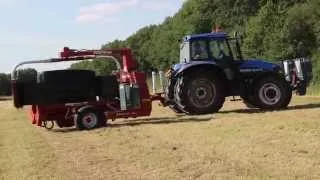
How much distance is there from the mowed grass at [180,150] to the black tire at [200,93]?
1.84 meters

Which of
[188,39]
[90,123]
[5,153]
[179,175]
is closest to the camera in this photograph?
[179,175]

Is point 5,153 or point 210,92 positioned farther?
point 210,92

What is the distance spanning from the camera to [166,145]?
13.7 metres

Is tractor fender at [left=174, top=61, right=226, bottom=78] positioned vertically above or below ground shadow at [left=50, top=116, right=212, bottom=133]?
above

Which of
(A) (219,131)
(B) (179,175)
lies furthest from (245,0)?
(B) (179,175)

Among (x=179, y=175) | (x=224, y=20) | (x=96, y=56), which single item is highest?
(x=224, y=20)

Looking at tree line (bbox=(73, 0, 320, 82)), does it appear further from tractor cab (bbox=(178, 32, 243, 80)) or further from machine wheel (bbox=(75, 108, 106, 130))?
machine wheel (bbox=(75, 108, 106, 130))

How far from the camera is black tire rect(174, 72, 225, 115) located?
20.5 metres

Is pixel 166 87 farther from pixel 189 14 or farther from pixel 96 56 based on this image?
pixel 189 14

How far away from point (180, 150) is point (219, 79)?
26.8ft

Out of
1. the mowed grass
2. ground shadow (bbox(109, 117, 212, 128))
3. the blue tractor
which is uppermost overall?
the blue tractor

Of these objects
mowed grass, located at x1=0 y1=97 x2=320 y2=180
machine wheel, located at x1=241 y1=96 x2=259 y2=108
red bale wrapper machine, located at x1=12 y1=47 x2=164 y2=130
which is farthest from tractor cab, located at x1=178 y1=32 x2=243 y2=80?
mowed grass, located at x1=0 y1=97 x2=320 y2=180

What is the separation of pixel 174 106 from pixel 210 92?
4.70ft

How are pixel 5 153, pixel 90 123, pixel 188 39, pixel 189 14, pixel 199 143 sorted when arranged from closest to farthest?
pixel 199 143 < pixel 5 153 < pixel 90 123 < pixel 188 39 < pixel 189 14
